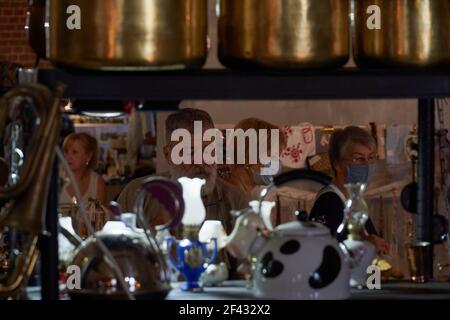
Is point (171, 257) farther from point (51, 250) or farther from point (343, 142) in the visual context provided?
point (343, 142)

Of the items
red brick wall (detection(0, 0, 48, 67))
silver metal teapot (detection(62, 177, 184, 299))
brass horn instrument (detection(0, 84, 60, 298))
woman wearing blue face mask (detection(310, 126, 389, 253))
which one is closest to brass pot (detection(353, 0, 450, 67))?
silver metal teapot (detection(62, 177, 184, 299))

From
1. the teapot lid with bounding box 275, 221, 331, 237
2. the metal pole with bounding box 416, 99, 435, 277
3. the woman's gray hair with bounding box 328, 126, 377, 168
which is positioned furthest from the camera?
the woman's gray hair with bounding box 328, 126, 377, 168

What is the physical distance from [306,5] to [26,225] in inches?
18.6

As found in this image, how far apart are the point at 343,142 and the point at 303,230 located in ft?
5.92

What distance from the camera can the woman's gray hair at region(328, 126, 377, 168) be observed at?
10.2ft

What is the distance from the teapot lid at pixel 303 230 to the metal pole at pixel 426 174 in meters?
0.33

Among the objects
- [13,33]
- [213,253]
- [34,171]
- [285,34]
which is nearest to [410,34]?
[285,34]

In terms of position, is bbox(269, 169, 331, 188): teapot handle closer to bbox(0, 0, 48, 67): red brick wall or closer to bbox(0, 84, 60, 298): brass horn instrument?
bbox(0, 84, 60, 298): brass horn instrument

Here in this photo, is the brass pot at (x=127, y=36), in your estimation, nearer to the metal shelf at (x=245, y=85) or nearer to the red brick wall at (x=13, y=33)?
the metal shelf at (x=245, y=85)

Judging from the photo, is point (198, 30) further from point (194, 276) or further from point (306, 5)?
point (194, 276)

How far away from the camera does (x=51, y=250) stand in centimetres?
127

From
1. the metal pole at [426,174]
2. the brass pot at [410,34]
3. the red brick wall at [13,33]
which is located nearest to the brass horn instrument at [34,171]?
the brass pot at [410,34]

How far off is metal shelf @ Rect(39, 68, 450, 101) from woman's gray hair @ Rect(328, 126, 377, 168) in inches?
70.3
